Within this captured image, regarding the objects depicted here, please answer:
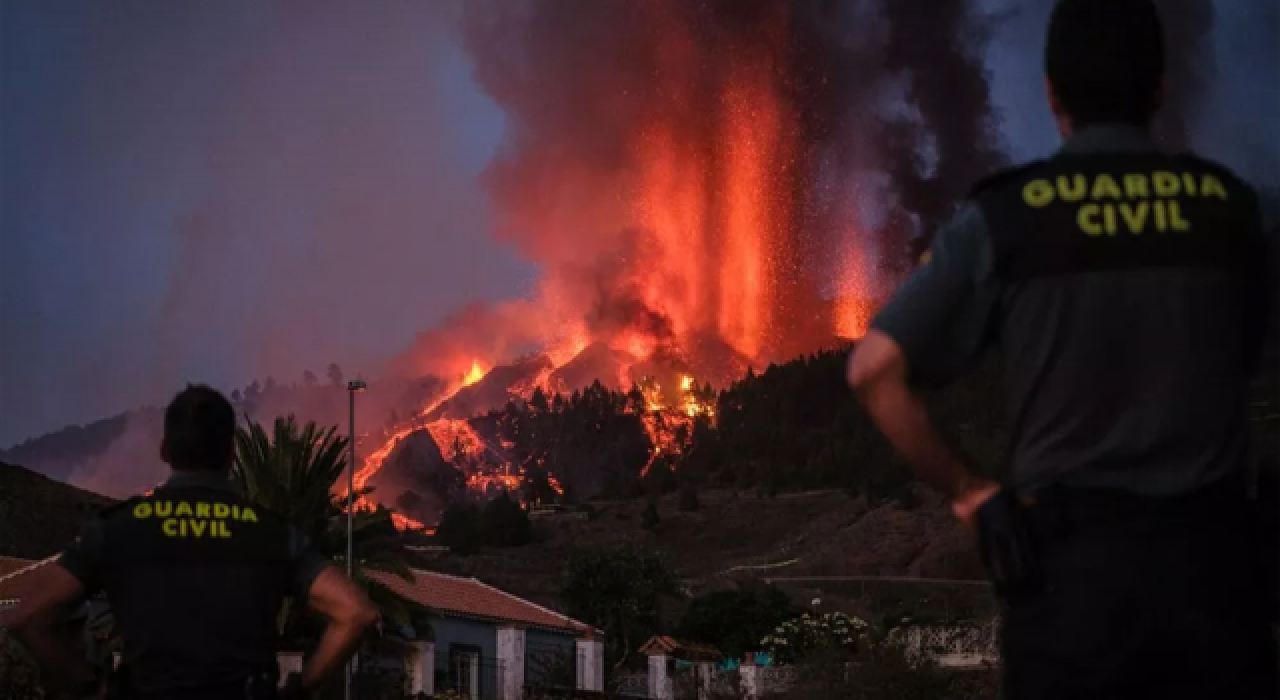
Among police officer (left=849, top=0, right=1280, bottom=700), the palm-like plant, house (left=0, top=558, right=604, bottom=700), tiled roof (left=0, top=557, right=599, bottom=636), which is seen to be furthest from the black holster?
tiled roof (left=0, top=557, right=599, bottom=636)

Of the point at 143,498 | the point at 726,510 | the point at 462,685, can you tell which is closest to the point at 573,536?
the point at 726,510

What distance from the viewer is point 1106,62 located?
3445 millimetres

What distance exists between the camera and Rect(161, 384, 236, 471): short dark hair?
4.55 meters

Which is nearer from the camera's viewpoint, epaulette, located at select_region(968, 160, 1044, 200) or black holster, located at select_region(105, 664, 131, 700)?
epaulette, located at select_region(968, 160, 1044, 200)

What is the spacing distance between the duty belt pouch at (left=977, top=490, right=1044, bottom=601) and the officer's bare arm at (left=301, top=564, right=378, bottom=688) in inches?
71.1

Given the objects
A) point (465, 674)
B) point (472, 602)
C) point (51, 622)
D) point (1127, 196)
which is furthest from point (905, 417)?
point (472, 602)

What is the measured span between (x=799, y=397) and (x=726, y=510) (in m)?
48.5

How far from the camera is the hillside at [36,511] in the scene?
60.0 meters

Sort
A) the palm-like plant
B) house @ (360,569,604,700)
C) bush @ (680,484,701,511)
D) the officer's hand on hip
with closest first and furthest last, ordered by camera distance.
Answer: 1. the officer's hand on hip
2. the palm-like plant
3. house @ (360,569,604,700)
4. bush @ (680,484,701,511)

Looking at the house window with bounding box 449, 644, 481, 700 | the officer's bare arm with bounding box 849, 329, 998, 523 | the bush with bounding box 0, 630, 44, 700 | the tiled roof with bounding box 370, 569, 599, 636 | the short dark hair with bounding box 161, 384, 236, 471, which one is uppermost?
the tiled roof with bounding box 370, 569, 599, 636

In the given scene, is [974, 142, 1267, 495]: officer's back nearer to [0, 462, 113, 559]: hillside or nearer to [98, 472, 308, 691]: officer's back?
[98, 472, 308, 691]: officer's back

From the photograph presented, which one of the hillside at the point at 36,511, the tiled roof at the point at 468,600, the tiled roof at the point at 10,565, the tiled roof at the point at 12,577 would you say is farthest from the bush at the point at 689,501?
the tiled roof at the point at 12,577

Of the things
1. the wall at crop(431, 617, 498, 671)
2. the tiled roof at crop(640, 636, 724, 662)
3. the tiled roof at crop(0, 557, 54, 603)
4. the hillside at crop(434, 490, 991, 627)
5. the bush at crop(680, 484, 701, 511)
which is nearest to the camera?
the tiled roof at crop(0, 557, 54, 603)

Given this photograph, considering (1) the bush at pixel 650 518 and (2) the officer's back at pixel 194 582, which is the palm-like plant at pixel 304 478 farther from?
(1) the bush at pixel 650 518
